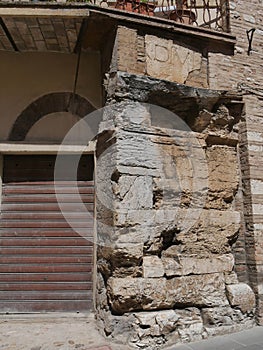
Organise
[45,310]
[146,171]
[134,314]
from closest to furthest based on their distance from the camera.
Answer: [134,314], [146,171], [45,310]

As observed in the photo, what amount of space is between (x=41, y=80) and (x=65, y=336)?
11.6 ft

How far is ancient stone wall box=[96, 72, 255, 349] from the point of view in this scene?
4023mm

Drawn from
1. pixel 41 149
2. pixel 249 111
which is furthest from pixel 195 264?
pixel 41 149

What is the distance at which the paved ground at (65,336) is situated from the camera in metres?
3.84

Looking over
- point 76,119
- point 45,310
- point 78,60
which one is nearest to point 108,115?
point 76,119

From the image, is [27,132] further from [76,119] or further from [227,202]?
[227,202]

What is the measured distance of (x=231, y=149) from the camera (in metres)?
4.97

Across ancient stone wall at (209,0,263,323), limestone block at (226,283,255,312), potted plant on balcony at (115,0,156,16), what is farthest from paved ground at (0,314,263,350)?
potted plant on balcony at (115,0,156,16)

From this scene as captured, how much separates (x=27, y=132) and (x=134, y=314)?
2913 millimetres

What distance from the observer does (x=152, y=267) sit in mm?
4129

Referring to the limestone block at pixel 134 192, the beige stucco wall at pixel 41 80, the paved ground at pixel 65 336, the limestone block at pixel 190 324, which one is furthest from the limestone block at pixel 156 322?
the beige stucco wall at pixel 41 80

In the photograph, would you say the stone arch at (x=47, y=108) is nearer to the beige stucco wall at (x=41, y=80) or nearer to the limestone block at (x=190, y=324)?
the beige stucco wall at (x=41, y=80)

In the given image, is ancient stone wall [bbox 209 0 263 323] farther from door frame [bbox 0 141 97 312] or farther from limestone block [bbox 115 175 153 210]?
door frame [bbox 0 141 97 312]

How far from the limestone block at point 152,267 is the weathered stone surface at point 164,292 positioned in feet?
0.19
